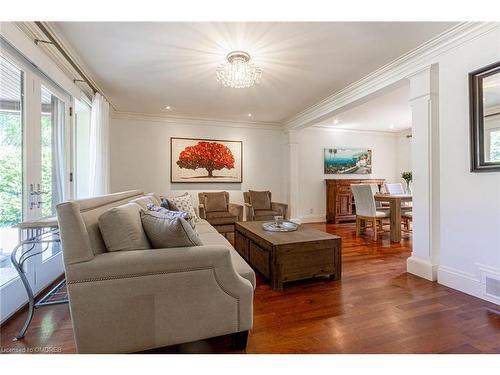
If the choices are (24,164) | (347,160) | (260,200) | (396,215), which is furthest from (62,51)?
(347,160)

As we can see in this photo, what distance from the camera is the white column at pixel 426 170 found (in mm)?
2432

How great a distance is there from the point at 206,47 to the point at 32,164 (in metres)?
1.89

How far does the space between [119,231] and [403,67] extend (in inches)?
126

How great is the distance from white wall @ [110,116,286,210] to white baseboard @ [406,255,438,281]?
137 inches

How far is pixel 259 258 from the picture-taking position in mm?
2535

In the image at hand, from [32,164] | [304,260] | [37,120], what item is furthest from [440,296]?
[37,120]

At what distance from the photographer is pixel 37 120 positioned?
7.09 ft

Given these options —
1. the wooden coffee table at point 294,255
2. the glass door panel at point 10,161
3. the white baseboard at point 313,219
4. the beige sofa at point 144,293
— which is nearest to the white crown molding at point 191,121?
Result: the white baseboard at point 313,219

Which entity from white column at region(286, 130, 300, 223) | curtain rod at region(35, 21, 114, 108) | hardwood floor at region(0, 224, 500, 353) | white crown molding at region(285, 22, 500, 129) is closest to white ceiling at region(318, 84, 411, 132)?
white crown molding at region(285, 22, 500, 129)

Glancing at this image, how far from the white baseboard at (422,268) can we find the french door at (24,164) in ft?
11.8

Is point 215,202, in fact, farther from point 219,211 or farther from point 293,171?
point 293,171

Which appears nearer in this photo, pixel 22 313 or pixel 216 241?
pixel 22 313
